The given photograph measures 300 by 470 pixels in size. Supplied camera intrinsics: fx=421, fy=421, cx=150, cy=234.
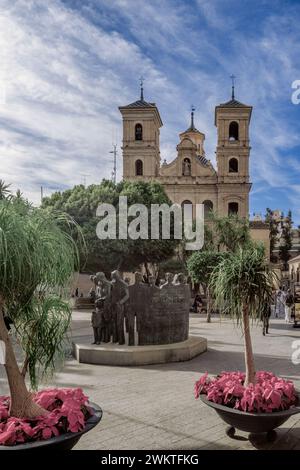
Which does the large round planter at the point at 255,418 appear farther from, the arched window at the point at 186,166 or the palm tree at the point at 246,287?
the arched window at the point at 186,166

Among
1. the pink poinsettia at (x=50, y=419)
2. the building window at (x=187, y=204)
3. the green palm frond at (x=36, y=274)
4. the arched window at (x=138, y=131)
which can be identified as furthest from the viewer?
the arched window at (x=138, y=131)

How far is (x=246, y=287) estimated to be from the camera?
5.44m

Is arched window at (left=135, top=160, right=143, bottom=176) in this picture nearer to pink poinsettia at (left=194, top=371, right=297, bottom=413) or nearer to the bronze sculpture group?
the bronze sculpture group

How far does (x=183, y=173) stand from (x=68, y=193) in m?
22.2

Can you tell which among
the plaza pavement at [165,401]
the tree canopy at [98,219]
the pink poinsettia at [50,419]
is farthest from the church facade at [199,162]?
the pink poinsettia at [50,419]

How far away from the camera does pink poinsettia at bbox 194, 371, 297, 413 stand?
491cm

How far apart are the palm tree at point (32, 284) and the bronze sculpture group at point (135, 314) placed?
21.4ft

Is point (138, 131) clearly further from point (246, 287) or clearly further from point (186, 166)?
point (246, 287)

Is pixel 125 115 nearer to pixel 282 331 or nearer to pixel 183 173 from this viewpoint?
pixel 183 173

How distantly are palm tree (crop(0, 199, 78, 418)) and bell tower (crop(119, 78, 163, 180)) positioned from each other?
46.8m

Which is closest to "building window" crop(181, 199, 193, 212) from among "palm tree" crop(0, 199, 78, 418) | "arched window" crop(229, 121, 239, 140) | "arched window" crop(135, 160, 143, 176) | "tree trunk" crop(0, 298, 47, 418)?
"arched window" crop(135, 160, 143, 176)

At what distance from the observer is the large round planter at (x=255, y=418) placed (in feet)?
15.7

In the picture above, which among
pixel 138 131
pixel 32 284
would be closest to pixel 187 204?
pixel 138 131
